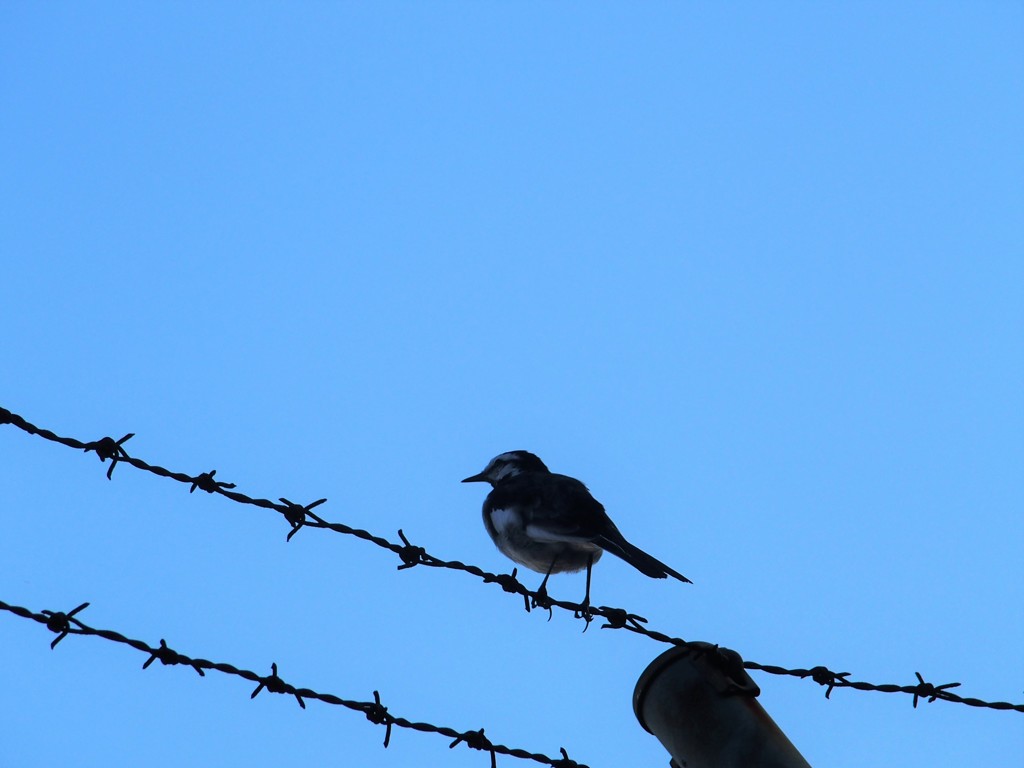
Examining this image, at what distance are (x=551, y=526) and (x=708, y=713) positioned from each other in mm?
3225

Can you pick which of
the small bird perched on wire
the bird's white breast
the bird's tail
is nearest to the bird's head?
the small bird perched on wire

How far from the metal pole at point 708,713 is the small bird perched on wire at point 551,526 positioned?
2.17 metres

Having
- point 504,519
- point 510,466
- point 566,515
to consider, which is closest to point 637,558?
point 566,515

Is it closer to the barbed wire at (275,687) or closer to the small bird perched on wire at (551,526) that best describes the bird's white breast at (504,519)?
the small bird perched on wire at (551,526)

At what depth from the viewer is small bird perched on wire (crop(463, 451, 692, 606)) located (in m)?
6.68

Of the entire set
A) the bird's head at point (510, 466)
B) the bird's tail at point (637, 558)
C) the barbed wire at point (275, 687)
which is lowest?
the barbed wire at point (275, 687)

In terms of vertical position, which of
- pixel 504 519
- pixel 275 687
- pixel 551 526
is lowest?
pixel 275 687

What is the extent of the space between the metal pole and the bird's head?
5.01 meters

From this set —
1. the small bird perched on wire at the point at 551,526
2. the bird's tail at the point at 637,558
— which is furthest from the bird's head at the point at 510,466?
the bird's tail at the point at 637,558

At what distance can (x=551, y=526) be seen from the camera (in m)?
6.99

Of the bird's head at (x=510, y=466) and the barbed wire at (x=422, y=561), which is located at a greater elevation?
the bird's head at (x=510, y=466)

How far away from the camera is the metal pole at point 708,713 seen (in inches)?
144

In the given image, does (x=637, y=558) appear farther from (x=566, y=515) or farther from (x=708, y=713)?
(x=708, y=713)

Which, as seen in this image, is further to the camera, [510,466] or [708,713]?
[510,466]
